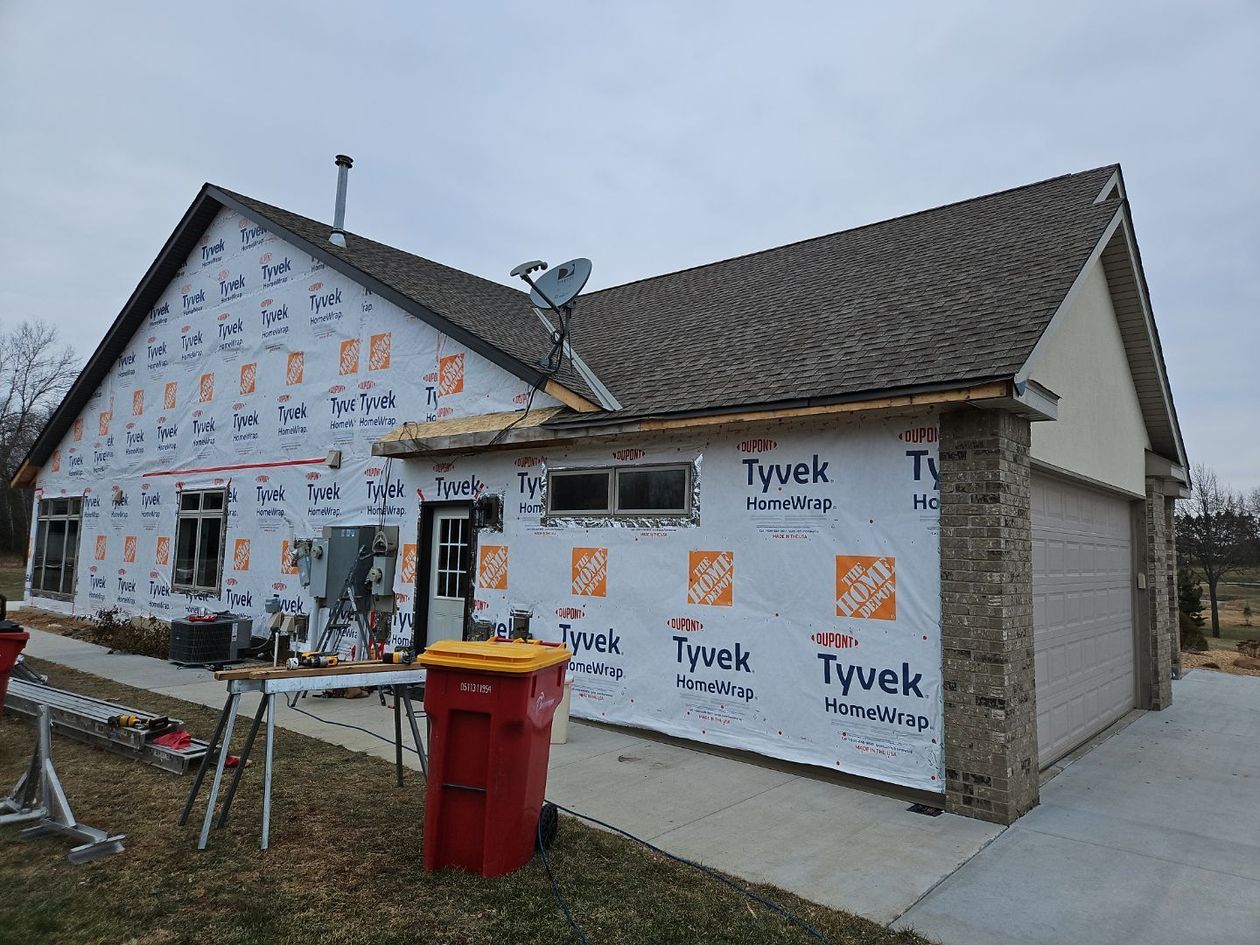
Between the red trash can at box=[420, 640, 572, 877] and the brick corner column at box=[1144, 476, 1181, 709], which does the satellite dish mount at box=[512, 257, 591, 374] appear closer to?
the red trash can at box=[420, 640, 572, 877]

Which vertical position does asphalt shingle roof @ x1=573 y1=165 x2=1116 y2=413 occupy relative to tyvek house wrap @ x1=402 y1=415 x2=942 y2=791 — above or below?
above

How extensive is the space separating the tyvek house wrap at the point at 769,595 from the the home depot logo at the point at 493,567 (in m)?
0.30

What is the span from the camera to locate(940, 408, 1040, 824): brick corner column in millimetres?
5301

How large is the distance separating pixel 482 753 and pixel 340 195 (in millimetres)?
11747

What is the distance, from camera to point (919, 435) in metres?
5.92

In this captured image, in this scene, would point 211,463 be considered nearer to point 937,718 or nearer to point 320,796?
point 320,796

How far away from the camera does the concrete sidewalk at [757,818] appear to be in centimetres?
430

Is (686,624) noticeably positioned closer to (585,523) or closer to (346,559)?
(585,523)

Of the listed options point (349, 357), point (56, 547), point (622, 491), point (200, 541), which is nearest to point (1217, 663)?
point (622, 491)

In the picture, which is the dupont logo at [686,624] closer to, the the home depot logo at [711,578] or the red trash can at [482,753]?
the the home depot logo at [711,578]

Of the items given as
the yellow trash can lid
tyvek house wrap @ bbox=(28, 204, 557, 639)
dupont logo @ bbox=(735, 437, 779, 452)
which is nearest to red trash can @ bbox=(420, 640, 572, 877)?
the yellow trash can lid

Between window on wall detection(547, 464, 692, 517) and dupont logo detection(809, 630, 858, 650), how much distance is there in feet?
5.76

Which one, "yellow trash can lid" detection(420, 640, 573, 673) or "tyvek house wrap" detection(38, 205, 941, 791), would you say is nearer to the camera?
"yellow trash can lid" detection(420, 640, 573, 673)

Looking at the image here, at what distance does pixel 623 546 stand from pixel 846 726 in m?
2.81
